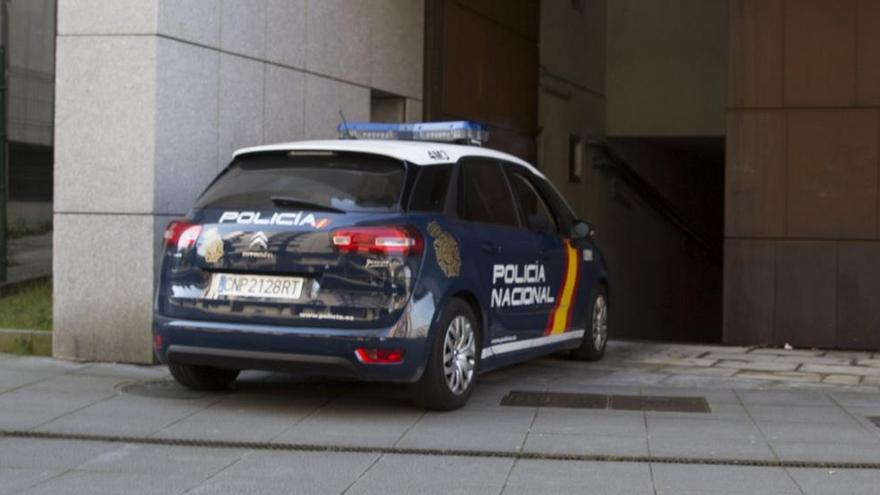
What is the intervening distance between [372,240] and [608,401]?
2.24 metres

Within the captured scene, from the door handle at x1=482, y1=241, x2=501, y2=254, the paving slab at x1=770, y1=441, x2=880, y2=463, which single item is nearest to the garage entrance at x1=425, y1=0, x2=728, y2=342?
the door handle at x1=482, y1=241, x2=501, y2=254

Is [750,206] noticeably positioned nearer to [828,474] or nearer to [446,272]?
[446,272]

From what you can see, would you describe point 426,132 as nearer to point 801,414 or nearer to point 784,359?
point 801,414

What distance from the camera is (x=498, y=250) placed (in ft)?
30.2

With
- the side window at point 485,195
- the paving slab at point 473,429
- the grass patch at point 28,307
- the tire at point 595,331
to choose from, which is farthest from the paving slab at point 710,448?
the grass patch at point 28,307

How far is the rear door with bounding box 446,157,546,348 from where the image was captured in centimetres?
892

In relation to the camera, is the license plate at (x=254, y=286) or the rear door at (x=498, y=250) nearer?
the license plate at (x=254, y=286)

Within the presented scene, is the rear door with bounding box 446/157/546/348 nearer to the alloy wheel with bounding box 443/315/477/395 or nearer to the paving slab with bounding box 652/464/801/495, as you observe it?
the alloy wheel with bounding box 443/315/477/395

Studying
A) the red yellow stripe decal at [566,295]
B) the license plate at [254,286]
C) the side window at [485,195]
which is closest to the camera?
the license plate at [254,286]

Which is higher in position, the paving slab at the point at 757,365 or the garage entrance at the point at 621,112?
the garage entrance at the point at 621,112

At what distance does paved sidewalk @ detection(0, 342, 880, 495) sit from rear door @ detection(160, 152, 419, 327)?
70cm

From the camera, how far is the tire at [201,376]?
9.00 meters

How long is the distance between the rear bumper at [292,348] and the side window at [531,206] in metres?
2.10

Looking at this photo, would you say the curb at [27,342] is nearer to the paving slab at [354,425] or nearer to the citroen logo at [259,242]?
the paving slab at [354,425]
